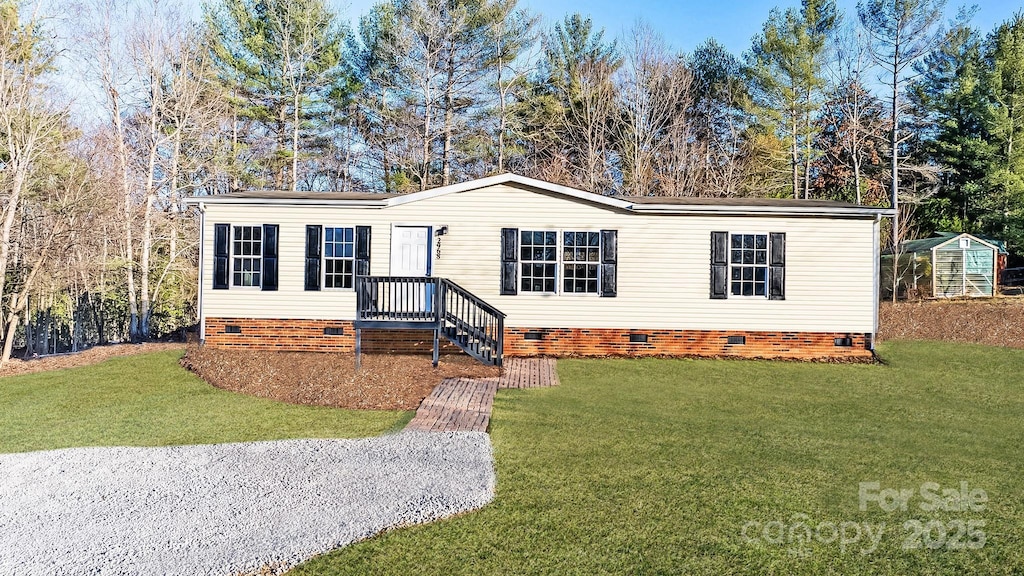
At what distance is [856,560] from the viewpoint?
3.62 metres

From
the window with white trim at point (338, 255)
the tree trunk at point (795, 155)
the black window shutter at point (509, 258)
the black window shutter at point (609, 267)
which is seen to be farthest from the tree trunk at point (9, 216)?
the tree trunk at point (795, 155)

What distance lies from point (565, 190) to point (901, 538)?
967cm

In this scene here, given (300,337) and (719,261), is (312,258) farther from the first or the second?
(719,261)

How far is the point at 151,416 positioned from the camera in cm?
737

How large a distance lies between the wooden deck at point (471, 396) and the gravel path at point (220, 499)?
637 mm

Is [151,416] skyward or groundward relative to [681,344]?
groundward

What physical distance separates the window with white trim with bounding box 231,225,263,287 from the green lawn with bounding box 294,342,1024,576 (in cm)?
702

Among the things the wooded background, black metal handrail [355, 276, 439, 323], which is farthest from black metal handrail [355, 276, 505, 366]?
the wooded background

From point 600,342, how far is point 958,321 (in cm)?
1216

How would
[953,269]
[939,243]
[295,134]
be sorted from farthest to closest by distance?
[295,134], [953,269], [939,243]

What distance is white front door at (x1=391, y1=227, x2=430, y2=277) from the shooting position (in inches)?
510

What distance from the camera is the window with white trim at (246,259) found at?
1291 centimetres

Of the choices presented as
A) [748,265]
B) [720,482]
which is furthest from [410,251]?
[720,482]

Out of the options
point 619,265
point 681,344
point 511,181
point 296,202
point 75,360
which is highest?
point 511,181
